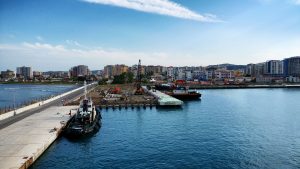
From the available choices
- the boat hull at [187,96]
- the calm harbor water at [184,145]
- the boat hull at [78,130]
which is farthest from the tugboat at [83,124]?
the boat hull at [187,96]

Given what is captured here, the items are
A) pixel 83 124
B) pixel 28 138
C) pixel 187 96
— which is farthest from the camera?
pixel 187 96

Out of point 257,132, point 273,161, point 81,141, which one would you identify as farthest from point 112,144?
point 257,132

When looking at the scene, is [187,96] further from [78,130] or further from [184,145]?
[184,145]

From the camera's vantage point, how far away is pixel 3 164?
3044 centimetres

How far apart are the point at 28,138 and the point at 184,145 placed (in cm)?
1946

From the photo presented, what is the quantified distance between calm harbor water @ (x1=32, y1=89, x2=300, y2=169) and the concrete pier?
1275mm

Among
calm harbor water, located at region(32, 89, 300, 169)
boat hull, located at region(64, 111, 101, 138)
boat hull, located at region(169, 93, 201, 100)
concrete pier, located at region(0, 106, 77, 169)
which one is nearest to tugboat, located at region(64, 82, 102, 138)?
boat hull, located at region(64, 111, 101, 138)

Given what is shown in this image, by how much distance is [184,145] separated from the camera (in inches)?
1661

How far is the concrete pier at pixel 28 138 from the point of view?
3200cm

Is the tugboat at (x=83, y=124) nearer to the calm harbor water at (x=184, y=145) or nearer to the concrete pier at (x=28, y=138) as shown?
the calm harbor water at (x=184, y=145)

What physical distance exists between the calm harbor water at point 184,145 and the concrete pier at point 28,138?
1.27 metres

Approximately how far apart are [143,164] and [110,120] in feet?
97.1

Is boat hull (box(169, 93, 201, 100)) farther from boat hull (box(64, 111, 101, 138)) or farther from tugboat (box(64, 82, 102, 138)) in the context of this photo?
boat hull (box(64, 111, 101, 138))

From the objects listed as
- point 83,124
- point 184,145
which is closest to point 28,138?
point 83,124
